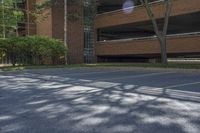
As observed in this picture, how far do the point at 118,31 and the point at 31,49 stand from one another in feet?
53.5

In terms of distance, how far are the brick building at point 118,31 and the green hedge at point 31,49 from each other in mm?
5477

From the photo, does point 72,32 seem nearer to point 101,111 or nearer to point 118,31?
point 118,31

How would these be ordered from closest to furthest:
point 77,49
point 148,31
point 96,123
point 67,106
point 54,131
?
point 54,131
point 96,123
point 67,106
point 77,49
point 148,31

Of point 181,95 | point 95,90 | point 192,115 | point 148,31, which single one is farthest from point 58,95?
point 148,31

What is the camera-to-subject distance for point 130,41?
3198 centimetres

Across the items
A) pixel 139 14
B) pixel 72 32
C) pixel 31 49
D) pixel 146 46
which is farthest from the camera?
pixel 72 32

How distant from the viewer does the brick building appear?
27.2 meters

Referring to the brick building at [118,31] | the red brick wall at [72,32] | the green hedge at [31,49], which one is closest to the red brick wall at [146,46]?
the brick building at [118,31]

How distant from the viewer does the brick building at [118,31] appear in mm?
27188

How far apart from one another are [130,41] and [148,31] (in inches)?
368

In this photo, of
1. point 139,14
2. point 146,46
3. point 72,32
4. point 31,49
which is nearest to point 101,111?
point 31,49

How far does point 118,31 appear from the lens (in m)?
40.8

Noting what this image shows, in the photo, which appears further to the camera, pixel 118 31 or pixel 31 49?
pixel 118 31

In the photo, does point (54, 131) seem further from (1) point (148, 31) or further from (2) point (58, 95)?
(1) point (148, 31)
